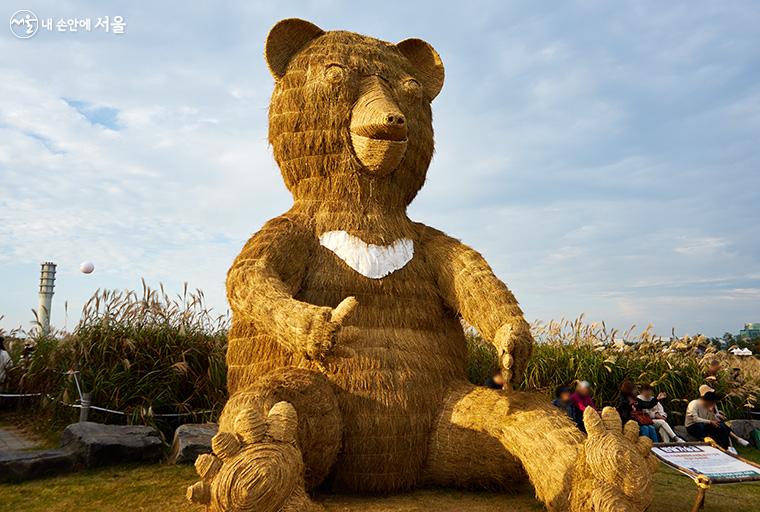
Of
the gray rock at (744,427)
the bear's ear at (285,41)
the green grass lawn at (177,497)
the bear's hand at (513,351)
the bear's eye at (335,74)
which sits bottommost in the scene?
the gray rock at (744,427)

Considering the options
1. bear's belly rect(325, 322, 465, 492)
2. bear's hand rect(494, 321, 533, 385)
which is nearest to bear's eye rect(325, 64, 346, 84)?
bear's belly rect(325, 322, 465, 492)

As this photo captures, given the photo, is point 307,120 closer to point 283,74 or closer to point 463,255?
point 283,74

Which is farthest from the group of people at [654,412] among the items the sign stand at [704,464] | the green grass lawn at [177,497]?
the sign stand at [704,464]

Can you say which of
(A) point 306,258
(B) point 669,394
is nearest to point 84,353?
(A) point 306,258

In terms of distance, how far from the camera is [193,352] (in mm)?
5219

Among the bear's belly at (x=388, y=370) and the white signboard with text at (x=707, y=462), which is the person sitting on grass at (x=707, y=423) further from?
the bear's belly at (x=388, y=370)

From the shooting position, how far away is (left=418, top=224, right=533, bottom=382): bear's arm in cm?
238

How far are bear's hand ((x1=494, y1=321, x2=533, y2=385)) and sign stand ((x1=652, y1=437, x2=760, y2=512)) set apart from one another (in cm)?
77

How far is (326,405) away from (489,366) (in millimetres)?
4278

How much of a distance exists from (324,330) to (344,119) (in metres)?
1.19

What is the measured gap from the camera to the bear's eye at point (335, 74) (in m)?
2.79

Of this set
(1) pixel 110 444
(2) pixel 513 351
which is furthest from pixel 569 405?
(1) pixel 110 444

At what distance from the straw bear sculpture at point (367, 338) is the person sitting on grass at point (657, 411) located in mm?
3869

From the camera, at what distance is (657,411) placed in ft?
20.2
